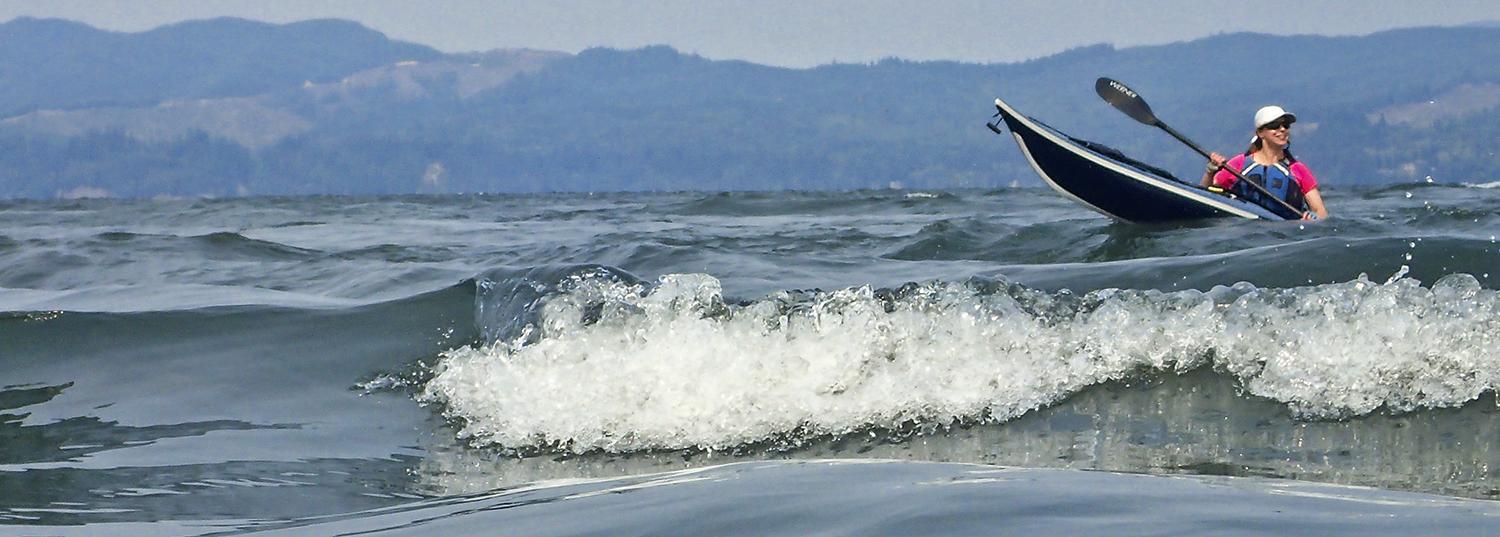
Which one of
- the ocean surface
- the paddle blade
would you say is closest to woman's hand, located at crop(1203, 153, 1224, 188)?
the paddle blade

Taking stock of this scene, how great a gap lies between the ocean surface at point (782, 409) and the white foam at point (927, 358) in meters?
0.01

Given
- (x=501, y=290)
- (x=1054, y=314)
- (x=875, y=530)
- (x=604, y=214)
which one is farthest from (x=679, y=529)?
(x=604, y=214)

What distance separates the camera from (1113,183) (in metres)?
13.8

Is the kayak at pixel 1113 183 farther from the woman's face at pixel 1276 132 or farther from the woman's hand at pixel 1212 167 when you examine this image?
the woman's face at pixel 1276 132

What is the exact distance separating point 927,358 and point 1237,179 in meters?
9.05

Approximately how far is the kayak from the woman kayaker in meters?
0.21

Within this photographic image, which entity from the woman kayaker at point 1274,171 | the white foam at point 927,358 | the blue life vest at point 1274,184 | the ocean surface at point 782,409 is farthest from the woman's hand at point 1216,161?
the white foam at point 927,358

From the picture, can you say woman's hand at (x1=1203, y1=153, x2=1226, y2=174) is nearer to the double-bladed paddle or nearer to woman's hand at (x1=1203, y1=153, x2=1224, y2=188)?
woman's hand at (x1=1203, y1=153, x2=1224, y2=188)

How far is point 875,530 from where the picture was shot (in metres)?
2.98

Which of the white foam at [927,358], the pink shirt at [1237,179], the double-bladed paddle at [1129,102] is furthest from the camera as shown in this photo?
the double-bladed paddle at [1129,102]

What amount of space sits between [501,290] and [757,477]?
396 centimetres

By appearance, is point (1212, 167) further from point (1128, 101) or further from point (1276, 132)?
point (1128, 101)

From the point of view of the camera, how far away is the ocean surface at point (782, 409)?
347 cm

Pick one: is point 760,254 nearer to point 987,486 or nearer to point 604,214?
point 987,486
